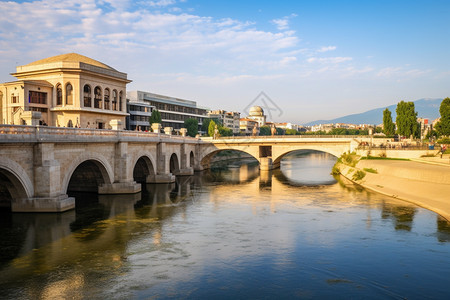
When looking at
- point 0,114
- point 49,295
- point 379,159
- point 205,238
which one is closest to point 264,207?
point 205,238

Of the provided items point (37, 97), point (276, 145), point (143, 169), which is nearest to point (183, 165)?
point (143, 169)

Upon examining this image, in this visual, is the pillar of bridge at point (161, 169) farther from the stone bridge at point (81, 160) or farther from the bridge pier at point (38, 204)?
the bridge pier at point (38, 204)

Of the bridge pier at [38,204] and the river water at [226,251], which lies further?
the bridge pier at [38,204]

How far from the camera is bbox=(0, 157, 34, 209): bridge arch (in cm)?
2753

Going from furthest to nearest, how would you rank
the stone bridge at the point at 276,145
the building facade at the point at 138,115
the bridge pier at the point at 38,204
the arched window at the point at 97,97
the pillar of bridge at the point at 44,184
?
the building facade at the point at 138,115
the stone bridge at the point at 276,145
the arched window at the point at 97,97
the bridge pier at the point at 38,204
the pillar of bridge at the point at 44,184

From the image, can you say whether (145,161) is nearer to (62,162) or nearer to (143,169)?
(143,169)

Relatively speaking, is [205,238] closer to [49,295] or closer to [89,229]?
[89,229]

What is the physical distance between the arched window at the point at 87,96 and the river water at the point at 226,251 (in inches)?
1046

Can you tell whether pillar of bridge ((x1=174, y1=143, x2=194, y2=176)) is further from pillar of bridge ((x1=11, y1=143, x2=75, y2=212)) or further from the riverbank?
pillar of bridge ((x1=11, y1=143, x2=75, y2=212))

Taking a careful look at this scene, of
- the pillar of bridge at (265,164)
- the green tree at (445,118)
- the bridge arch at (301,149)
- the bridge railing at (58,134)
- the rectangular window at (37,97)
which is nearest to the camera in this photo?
the bridge railing at (58,134)

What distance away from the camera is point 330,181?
203 feet

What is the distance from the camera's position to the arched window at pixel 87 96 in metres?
60.8

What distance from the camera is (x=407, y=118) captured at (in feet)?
274

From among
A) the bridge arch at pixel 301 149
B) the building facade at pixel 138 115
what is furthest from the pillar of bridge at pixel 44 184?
the building facade at pixel 138 115
